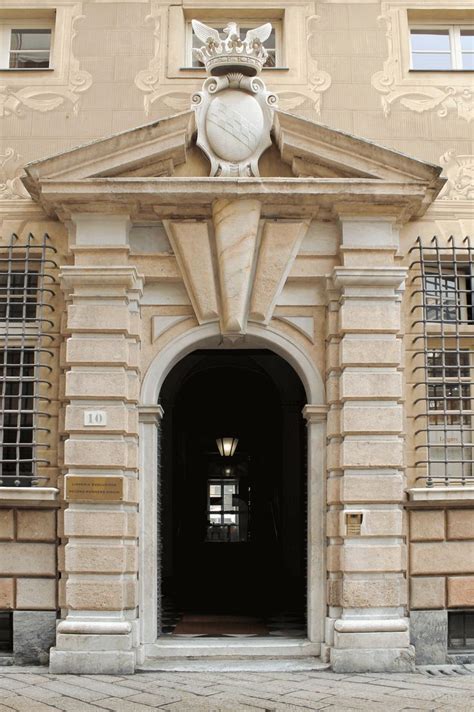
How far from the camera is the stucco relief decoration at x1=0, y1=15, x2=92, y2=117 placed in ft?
34.8

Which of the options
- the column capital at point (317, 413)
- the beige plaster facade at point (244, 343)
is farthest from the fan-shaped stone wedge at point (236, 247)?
the column capital at point (317, 413)

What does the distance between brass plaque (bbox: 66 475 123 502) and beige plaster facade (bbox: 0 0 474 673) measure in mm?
84

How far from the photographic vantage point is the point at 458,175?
34.3ft

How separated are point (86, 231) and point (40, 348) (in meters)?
1.29

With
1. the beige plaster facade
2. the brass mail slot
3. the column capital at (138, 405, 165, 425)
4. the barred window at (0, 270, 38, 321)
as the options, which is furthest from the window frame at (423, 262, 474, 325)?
the barred window at (0, 270, 38, 321)

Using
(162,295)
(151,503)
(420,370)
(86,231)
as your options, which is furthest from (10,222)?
(420,370)

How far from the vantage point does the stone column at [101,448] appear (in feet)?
29.6

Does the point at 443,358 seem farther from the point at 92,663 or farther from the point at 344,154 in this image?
the point at 92,663

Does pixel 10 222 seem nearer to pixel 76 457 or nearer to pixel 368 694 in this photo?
pixel 76 457

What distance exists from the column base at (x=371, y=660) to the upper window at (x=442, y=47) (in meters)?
6.46

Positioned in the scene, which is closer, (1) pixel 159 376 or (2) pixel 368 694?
(2) pixel 368 694

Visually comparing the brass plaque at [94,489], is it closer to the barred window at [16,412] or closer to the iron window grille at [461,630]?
the barred window at [16,412]

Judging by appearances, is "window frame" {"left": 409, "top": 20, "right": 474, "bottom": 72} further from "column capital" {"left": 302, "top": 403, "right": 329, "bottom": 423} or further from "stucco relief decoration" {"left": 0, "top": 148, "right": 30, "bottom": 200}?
"stucco relief decoration" {"left": 0, "top": 148, "right": 30, "bottom": 200}

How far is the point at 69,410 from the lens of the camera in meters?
9.40
